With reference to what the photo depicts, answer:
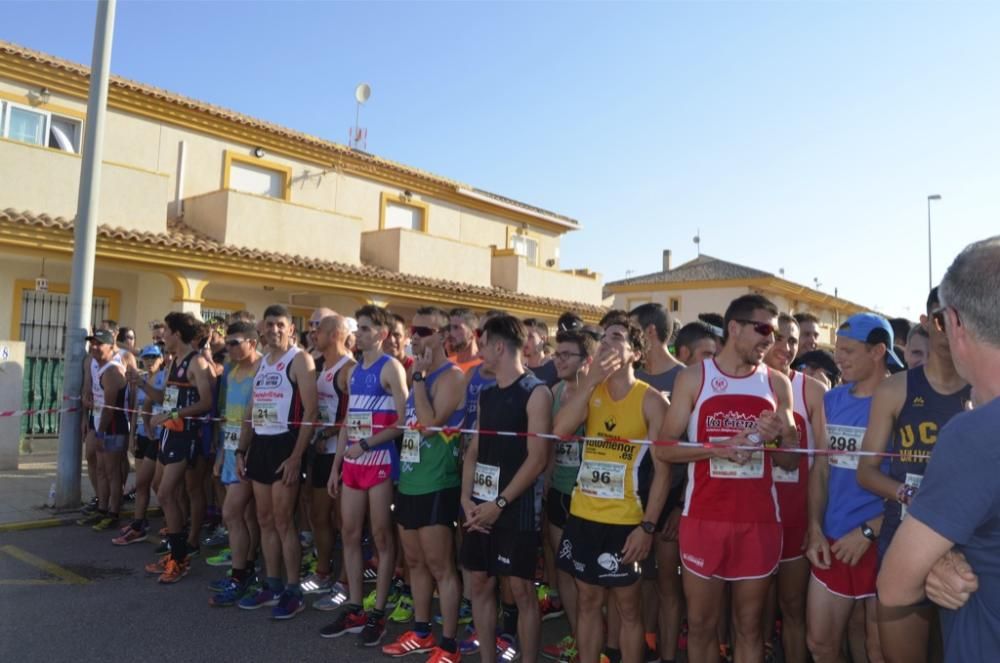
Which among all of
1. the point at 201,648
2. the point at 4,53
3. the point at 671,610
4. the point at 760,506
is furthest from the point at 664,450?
the point at 4,53

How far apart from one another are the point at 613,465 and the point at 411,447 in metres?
1.51

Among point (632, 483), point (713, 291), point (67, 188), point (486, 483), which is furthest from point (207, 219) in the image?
point (713, 291)

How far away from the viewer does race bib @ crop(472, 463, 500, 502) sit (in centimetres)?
423

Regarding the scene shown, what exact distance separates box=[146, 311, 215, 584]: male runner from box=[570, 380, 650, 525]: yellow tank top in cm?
392

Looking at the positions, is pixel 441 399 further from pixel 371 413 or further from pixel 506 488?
pixel 506 488

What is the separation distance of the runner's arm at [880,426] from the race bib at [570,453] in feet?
5.79

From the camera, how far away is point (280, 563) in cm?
558

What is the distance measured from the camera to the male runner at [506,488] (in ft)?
13.5

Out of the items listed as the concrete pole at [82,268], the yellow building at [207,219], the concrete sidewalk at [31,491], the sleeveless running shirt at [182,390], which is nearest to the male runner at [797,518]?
the sleeveless running shirt at [182,390]

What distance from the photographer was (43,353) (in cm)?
1327

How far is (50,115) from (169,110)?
7.65 ft

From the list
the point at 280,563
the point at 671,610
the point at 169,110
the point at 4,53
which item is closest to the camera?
the point at 671,610

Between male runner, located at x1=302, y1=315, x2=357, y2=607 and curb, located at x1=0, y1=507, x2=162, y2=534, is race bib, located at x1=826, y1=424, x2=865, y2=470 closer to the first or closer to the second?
male runner, located at x1=302, y1=315, x2=357, y2=607

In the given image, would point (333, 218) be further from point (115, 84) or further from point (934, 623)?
point (934, 623)
